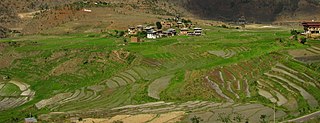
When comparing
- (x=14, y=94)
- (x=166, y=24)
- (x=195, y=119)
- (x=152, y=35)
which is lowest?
(x=14, y=94)

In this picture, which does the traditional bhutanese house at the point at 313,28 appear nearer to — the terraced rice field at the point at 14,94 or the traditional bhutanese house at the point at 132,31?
the traditional bhutanese house at the point at 132,31

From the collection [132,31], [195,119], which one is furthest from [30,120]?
[132,31]

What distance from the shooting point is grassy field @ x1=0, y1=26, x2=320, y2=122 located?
43.9m

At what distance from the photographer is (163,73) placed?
53531 mm

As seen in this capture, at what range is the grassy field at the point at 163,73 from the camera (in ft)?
144

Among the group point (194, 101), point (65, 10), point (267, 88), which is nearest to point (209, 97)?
point (194, 101)

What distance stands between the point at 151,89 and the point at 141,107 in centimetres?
582

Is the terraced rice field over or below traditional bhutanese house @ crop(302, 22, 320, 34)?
below

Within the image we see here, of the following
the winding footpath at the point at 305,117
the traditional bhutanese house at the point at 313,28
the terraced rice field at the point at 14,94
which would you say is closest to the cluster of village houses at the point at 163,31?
the traditional bhutanese house at the point at 313,28

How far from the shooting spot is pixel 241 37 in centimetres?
7350

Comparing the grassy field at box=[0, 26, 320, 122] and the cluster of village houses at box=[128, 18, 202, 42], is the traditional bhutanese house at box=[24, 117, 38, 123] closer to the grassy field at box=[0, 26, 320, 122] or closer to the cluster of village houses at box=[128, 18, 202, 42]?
the grassy field at box=[0, 26, 320, 122]

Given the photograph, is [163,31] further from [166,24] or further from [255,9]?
[255,9]

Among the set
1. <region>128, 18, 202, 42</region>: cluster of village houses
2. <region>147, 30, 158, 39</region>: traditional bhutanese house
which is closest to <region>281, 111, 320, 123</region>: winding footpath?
<region>128, 18, 202, 42</region>: cluster of village houses

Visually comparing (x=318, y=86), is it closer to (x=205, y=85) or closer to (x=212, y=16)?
(x=205, y=85)
